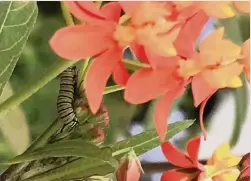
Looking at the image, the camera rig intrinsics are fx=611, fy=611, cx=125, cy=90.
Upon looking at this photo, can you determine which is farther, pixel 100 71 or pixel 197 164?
pixel 197 164

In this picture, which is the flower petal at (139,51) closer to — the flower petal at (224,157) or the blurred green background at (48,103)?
the blurred green background at (48,103)

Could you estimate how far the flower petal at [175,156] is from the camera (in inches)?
25.4

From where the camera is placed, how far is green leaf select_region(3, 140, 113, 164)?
0.57 m

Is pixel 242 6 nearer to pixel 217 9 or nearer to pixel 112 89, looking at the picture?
pixel 217 9

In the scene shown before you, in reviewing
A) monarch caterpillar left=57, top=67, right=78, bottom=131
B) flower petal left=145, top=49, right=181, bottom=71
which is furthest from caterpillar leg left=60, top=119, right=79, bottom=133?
flower petal left=145, top=49, right=181, bottom=71

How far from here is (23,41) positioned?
54cm

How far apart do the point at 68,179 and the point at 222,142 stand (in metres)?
0.18

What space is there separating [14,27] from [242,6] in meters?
0.22

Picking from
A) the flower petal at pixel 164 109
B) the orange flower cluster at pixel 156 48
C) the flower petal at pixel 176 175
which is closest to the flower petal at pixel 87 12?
the orange flower cluster at pixel 156 48

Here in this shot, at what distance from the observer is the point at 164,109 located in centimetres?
58

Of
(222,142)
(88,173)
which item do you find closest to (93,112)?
(88,173)

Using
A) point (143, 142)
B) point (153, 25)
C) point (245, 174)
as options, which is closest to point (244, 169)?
point (245, 174)

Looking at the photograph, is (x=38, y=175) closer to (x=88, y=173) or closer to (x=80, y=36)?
(x=88, y=173)

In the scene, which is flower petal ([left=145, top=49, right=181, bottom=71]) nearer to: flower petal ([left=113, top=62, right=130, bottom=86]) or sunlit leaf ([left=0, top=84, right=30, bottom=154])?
flower petal ([left=113, top=62, right=130, bottom=86])
